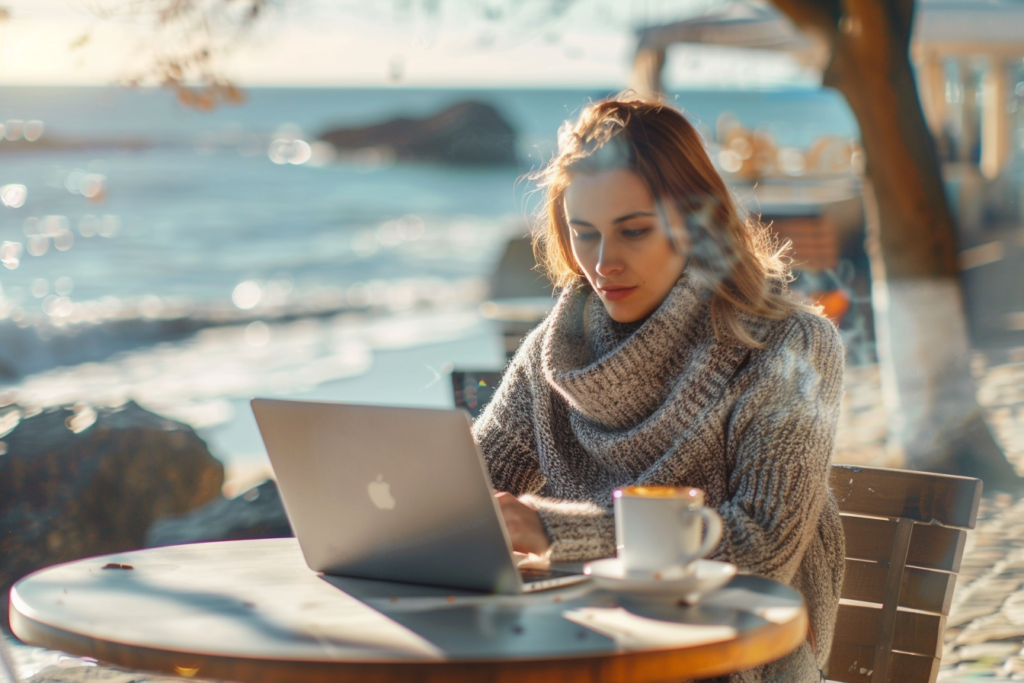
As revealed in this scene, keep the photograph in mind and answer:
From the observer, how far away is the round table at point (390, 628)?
1.04 m

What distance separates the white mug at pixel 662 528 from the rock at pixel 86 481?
2.61m

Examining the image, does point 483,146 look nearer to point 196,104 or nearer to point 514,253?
point 514,253

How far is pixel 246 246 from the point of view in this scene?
64.0 feet

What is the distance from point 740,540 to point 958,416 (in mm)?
3365

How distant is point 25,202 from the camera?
21.6m

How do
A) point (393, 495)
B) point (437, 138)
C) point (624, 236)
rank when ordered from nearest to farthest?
1. point (393, 495)
2. point (624, 236)
3. point (437, 138)

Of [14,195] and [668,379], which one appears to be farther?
[14,195]

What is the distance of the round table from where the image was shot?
1.04m

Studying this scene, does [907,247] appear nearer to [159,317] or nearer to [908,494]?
[908,494]

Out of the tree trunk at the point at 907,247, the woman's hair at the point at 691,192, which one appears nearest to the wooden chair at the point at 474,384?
the woman's hair at the point at 691,192

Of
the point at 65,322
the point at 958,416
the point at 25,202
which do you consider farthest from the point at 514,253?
the point at 25,202

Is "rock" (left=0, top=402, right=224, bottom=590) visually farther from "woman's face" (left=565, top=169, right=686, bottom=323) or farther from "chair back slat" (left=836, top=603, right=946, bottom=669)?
"chair back slat" (left=836, top=603, right=946, bottom=669)

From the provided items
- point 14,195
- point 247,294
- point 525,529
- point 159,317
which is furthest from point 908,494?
point 14,195

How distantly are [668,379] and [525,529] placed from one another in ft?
1.48
